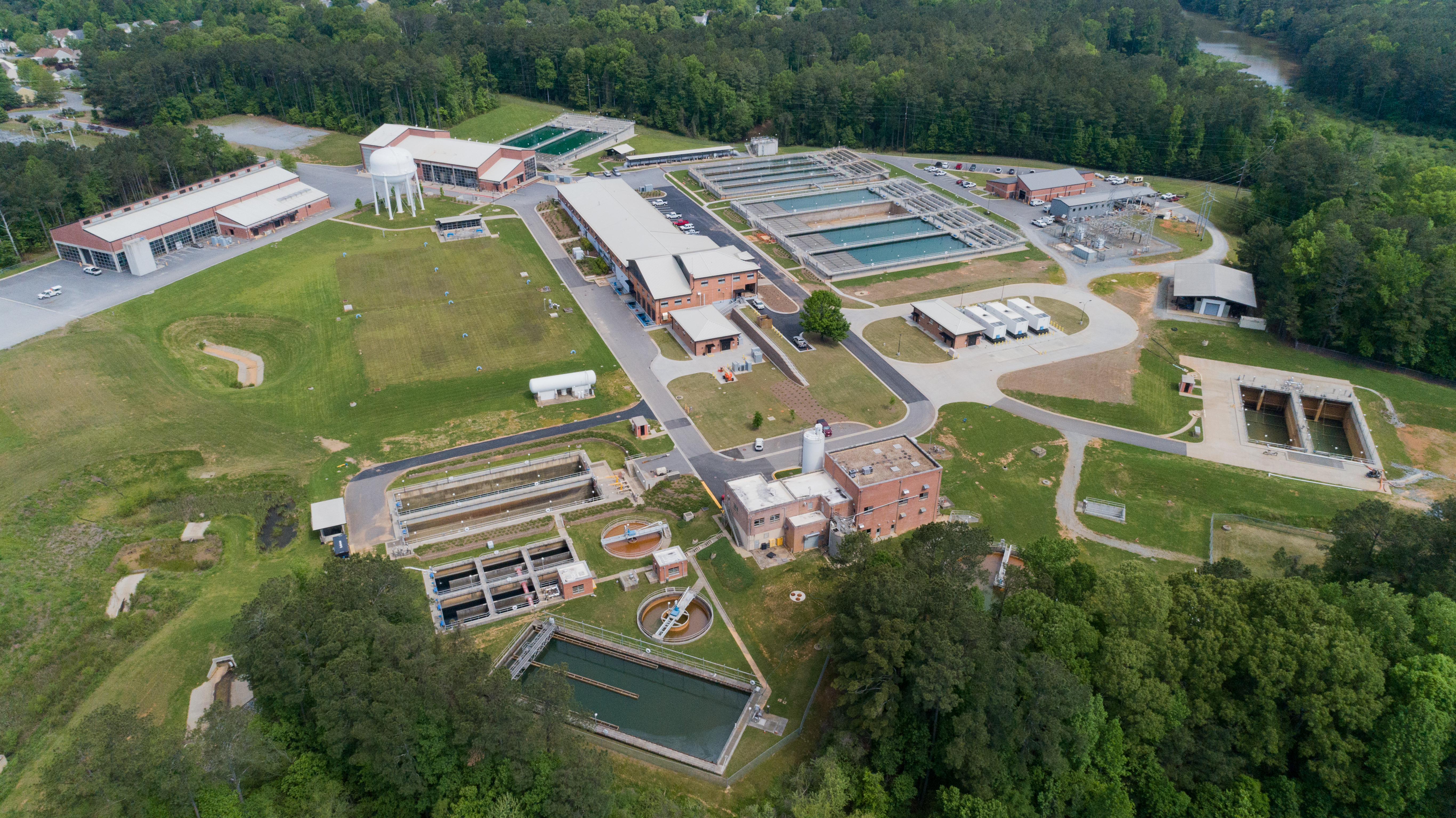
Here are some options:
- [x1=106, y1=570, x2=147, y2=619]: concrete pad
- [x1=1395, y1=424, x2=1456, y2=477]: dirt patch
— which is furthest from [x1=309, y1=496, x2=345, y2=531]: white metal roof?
[x1=1395, y1=424, x2=1456, y2=477]: dirt patch

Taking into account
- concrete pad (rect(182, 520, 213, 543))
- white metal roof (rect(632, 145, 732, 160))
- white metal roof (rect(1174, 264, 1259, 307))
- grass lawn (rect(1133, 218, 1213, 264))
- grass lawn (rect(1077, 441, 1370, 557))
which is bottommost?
grass lawn (rect(1077, 441, 1370, 557))

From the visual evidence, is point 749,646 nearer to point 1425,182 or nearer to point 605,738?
point 605,738

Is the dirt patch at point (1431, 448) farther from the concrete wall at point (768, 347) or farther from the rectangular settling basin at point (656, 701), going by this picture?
the rectangular settling basin at point (656, 701)

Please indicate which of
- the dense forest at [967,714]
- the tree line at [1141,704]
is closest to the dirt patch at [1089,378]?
the dense forest at [967,714]

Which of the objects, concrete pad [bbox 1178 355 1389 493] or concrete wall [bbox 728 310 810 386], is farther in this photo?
concrete wall [bbox 728 310 810 386]

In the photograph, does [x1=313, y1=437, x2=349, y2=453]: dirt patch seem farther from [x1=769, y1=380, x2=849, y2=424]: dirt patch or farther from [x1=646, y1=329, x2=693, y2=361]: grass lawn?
[x1=769, y1=380, x2=849, y2=424]: dirt patch

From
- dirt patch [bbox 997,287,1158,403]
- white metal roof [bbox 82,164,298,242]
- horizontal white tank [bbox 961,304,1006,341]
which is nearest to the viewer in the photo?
dirt patch [bbox 997,287,1158,403]
